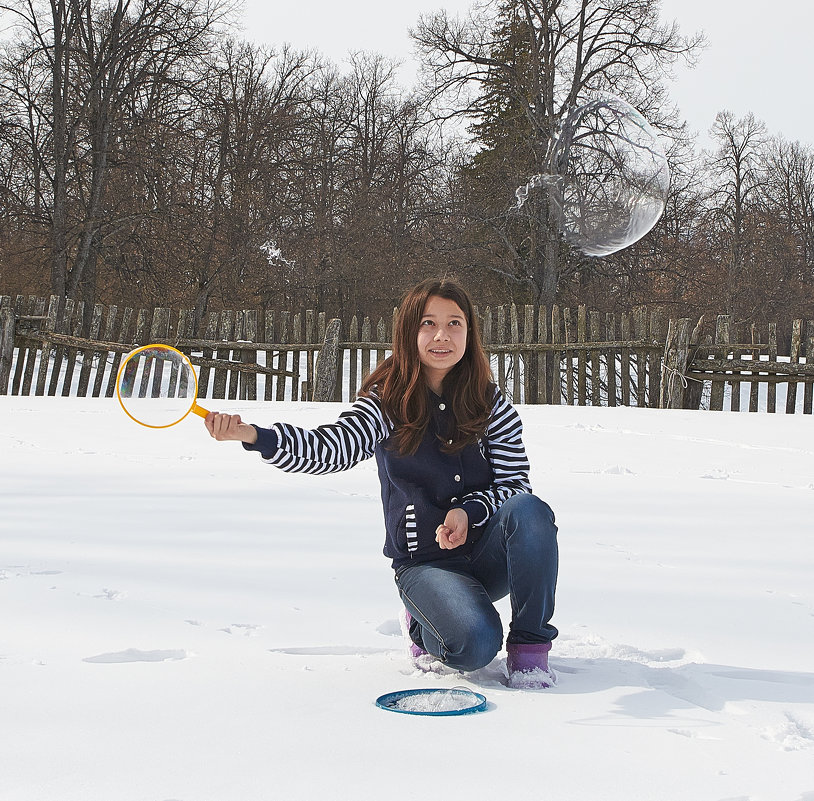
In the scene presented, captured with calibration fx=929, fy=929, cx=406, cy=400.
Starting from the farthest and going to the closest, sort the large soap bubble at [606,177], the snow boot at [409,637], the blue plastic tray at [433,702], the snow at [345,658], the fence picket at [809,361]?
the fence picket at [809,361], the large soap bubble at [606,177], the snow boot at [409,637], the blue plastic tray at [433,702], the snow at [345,658]

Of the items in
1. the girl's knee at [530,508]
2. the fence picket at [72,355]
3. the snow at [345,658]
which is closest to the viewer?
the snow at [345,658]

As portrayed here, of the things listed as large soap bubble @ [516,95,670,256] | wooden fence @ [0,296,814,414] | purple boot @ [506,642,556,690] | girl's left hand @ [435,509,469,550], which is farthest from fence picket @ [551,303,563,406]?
purple boot @ [506,642,556,690]

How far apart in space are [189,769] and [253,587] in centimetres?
149

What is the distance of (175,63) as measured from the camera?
70.2ft

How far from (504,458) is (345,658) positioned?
2.39ft

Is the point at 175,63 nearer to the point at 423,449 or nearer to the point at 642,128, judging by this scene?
the point at 642,128

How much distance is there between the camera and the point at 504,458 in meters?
2.73

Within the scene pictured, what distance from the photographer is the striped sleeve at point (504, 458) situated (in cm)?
268

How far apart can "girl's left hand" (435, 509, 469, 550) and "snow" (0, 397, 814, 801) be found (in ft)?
1.13

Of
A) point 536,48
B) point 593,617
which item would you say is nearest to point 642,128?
point 593,617

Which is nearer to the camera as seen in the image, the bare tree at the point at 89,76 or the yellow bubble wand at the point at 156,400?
the yellow bubble wand at the point at 156,400

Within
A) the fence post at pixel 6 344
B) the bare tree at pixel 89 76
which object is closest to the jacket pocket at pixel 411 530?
the fence post at pixel 6 344

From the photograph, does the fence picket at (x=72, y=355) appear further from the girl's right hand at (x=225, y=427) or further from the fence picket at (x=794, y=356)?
the girl's right hand at (x=225, y=427)

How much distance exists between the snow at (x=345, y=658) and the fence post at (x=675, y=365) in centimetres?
754
